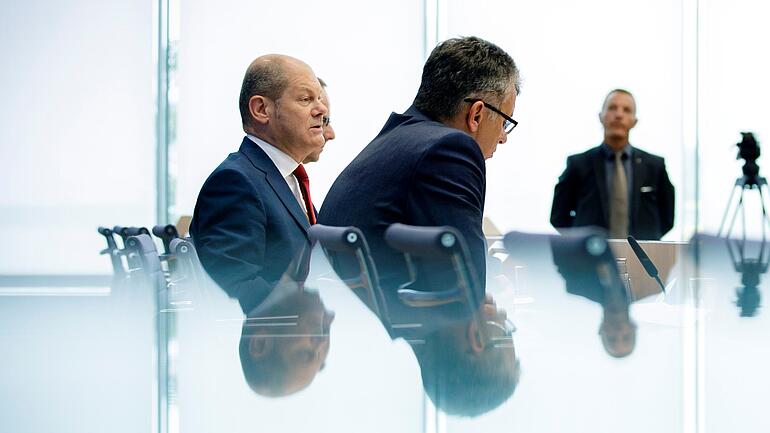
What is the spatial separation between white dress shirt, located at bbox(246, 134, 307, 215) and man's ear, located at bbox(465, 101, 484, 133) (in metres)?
0.43

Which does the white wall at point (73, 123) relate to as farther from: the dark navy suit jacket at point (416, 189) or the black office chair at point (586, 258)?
the black office chair at point (586, 258)

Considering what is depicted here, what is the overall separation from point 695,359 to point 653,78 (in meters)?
5.95

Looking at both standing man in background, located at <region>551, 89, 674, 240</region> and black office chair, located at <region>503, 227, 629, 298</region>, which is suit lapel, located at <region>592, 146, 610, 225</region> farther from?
black office chair, located at <region>503, 227, 629, 298</region>

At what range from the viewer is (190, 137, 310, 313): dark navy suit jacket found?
1.47m

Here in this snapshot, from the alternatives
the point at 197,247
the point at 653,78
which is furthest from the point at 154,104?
the point at 197,247

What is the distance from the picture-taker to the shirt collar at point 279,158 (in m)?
1.87

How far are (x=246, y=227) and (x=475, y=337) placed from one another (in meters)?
0.74

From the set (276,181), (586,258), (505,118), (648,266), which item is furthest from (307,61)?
(586,258)

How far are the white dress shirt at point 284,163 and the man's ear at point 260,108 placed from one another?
43mm

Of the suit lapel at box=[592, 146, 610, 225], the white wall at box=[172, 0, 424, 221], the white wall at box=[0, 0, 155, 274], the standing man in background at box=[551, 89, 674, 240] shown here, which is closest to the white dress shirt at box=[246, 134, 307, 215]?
the standing man in background at box=[551, 89, 674, 240]

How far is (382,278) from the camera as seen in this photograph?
1243 millimetres

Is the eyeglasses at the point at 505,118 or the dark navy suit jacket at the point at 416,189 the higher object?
the eyeglasses at the point at 505,118

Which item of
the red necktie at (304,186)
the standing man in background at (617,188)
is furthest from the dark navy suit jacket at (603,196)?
the red necktie at (304,186)

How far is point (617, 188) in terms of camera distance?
13.5 ft
